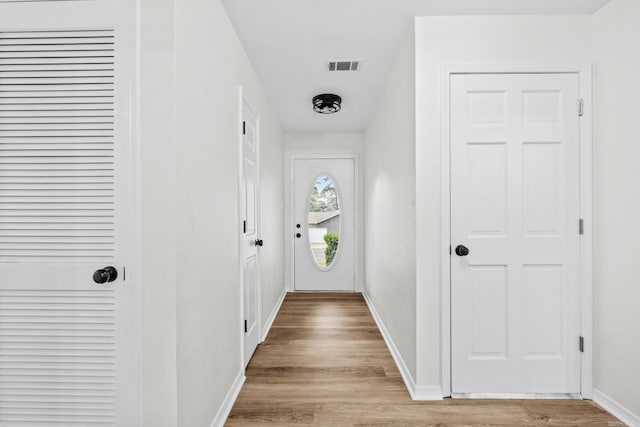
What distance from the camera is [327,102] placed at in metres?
3.36

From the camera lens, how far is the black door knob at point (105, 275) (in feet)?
4.26

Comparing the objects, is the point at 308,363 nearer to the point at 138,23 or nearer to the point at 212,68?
the point at 212,68

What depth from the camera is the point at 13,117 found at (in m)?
1.37

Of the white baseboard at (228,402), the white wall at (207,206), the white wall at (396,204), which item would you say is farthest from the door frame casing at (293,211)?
the white baseboard at (228,402)

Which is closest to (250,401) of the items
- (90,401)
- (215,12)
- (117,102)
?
(90,401)

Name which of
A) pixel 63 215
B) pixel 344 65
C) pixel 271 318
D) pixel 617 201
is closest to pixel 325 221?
pixel 271 318

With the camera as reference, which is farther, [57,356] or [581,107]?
[581,107]

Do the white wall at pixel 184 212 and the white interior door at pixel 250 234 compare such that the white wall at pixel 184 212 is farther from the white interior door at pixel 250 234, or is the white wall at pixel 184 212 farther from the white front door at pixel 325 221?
the white front door at pixel 325 221

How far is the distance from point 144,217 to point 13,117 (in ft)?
2.26

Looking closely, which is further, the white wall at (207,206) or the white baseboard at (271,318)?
the white baseboard at (271,318)

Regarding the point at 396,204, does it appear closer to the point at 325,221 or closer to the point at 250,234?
the point at 250,234

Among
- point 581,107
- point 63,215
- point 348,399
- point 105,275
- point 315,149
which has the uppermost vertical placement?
point 315,149

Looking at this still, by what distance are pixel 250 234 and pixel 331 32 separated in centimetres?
160

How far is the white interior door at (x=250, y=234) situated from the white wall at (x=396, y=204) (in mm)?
1156
